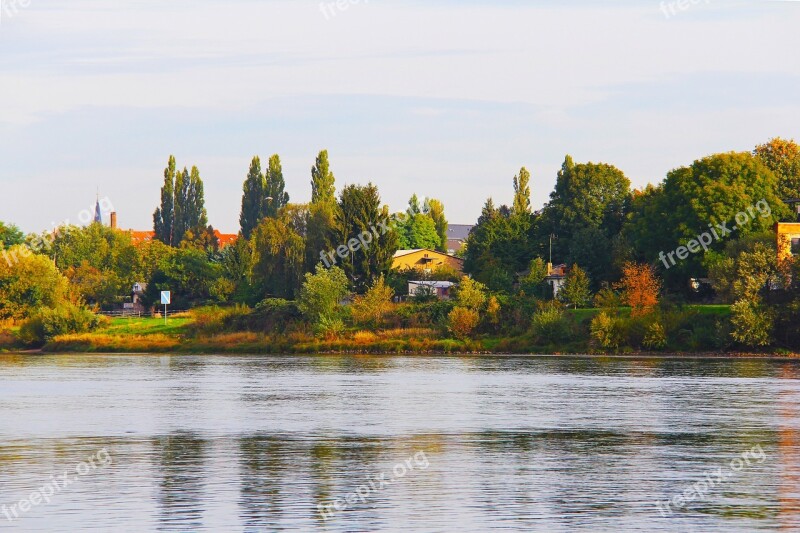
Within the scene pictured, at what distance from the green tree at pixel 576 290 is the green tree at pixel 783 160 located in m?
25.3

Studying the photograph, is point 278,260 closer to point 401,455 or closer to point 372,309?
point 372,309

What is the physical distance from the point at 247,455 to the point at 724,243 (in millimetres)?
65415

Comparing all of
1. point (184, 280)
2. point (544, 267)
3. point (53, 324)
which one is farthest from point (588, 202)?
point (53, 324)

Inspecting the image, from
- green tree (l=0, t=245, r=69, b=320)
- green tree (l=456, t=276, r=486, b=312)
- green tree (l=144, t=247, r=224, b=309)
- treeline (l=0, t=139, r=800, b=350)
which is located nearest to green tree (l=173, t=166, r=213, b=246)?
treeline (l=0, t=139, r=800, b=350)

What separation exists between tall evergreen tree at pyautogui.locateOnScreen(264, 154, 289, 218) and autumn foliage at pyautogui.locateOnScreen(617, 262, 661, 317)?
73192mm

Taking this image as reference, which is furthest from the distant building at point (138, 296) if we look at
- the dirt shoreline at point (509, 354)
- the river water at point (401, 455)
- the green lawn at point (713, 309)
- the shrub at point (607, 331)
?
the river water at point (401, 455)

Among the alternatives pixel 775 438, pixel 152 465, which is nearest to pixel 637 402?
pixel 775 438

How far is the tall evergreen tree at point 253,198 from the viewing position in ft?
508

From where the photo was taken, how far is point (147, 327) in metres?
106

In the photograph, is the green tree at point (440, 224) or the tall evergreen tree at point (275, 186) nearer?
the tall evergreen tree at point (275, 186)

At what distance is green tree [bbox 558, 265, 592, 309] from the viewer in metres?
95.1

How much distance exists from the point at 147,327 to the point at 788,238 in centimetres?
5566

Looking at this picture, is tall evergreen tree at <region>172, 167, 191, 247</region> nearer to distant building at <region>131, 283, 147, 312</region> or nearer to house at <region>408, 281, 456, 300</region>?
distant building at <region>131, 283, 147, 312</region>

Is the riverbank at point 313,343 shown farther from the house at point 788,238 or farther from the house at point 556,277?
the house at point 556,277
